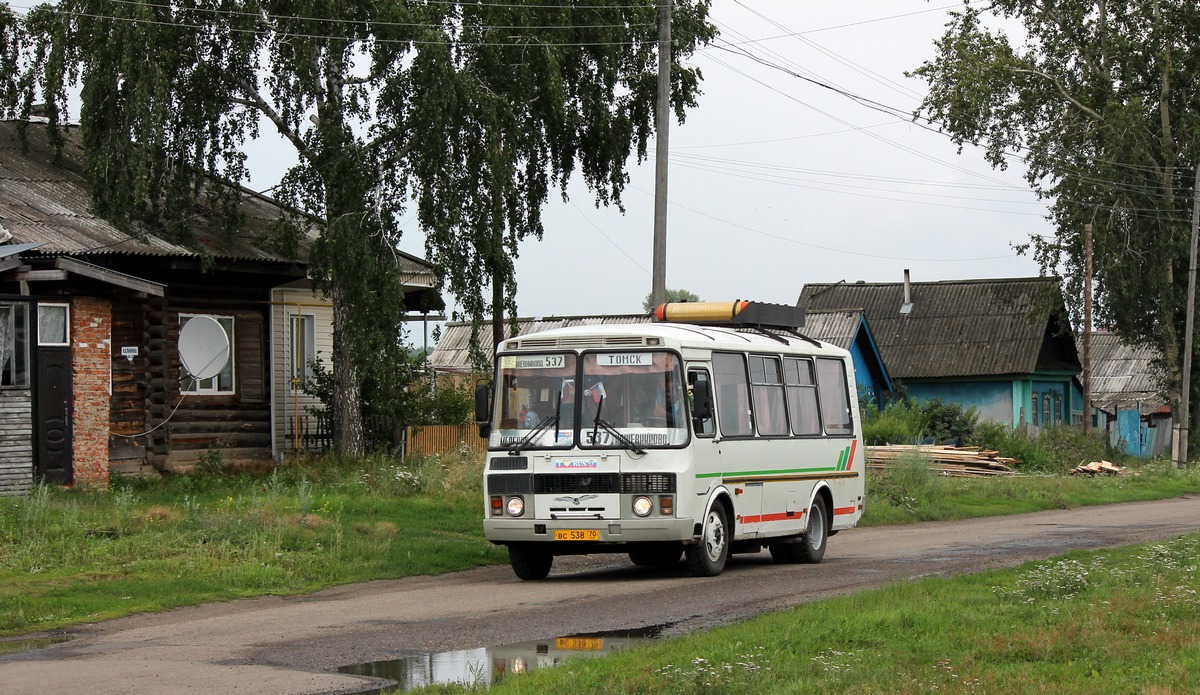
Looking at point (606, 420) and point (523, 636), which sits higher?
point (606, 420)

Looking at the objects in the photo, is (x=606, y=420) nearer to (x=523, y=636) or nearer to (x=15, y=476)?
(x=523, y=636)

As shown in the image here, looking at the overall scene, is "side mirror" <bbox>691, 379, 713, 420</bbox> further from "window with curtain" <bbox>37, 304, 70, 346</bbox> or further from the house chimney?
the house chimney

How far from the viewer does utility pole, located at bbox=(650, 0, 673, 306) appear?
910 inches

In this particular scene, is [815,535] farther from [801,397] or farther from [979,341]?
[979,341]

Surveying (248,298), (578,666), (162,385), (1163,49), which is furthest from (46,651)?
(1163,49)

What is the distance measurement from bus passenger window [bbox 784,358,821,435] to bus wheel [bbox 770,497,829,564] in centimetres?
97

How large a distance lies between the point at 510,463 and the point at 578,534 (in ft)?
3.54

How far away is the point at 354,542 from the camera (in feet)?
58.3

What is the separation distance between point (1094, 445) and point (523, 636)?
3772cm

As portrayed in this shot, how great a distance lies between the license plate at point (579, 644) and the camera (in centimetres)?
1054

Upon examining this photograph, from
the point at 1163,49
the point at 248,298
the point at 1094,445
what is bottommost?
the point at 1094,445

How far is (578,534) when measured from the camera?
15086 mm

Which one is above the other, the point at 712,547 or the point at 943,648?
the point at 943,648

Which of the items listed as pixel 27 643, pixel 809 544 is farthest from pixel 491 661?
pixel 809 544
